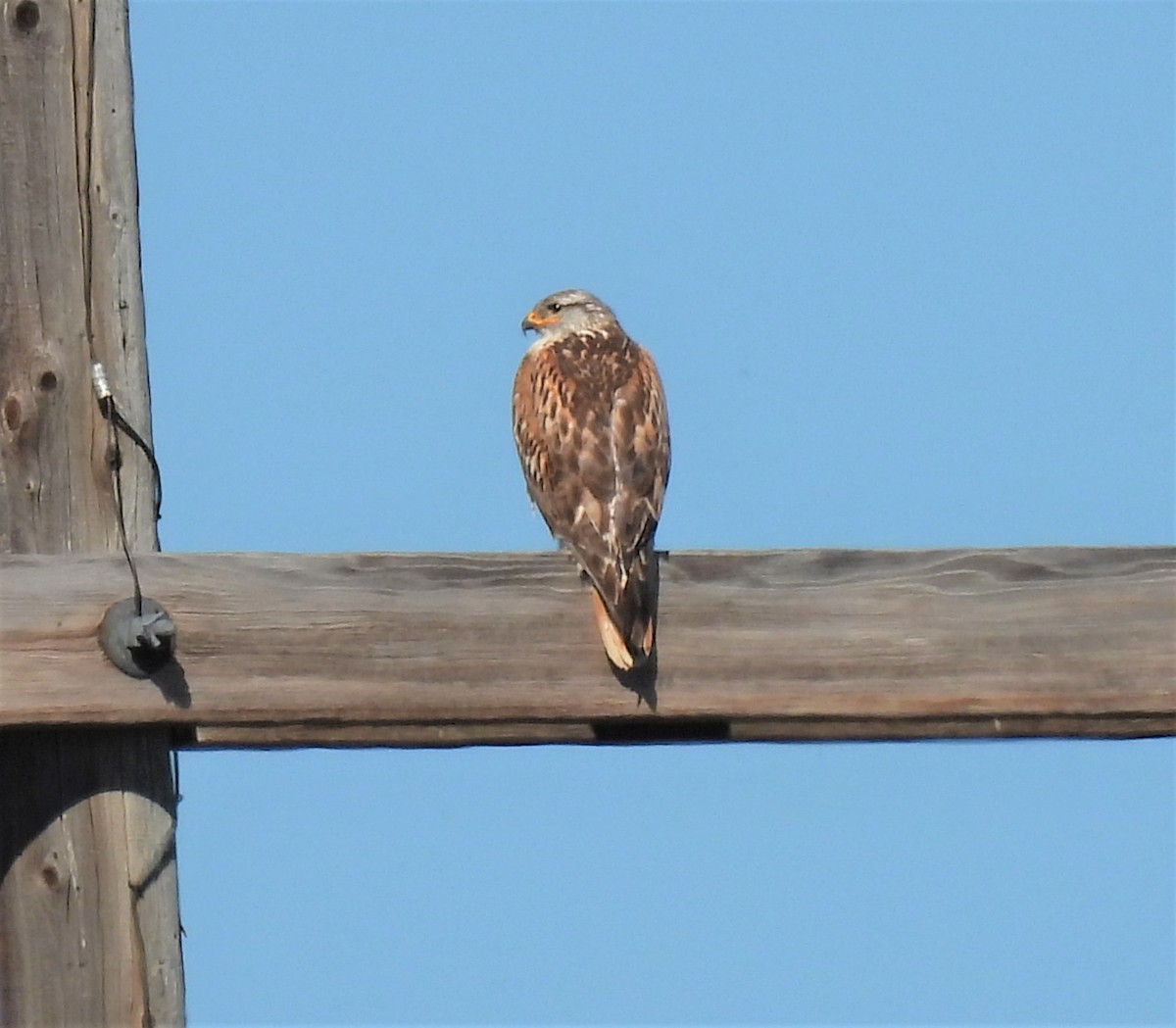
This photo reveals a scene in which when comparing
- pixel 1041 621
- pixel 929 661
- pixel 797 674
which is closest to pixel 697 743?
pixel 797 674

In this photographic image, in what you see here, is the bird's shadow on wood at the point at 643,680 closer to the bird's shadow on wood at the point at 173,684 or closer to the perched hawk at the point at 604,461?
the perched hawk at the point at 604,461

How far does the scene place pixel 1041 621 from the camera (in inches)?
146

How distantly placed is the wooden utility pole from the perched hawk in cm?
83

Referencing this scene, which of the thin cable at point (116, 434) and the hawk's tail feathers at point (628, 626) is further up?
the thin cable at point (116, 434)

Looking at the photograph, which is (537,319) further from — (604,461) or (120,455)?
(120,455)

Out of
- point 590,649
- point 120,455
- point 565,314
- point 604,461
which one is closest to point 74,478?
point 120,455

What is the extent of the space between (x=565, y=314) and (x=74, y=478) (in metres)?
3.62

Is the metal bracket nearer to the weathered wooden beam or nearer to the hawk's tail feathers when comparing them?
the weathered wooden beam

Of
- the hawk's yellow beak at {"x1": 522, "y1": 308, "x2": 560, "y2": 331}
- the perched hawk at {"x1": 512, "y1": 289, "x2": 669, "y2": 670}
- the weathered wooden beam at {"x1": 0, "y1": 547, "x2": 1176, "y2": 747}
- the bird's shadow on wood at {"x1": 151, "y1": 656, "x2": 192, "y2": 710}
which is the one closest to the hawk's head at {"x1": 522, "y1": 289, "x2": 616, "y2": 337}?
the hawk's yellow beak at {"x1": 522, "y1": 308, "x2": 560, "y2": 331}

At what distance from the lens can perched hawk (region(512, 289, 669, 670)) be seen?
142 inches

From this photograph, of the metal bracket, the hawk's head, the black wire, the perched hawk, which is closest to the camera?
the metal bracket

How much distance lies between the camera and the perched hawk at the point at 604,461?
3.61 m

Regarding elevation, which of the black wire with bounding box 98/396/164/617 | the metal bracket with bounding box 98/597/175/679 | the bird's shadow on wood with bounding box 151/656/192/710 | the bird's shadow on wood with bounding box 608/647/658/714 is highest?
the black wire with bounding box 98/396/164/617

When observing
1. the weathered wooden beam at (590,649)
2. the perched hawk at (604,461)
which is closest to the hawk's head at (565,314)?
the perched hawk at (604,461)
